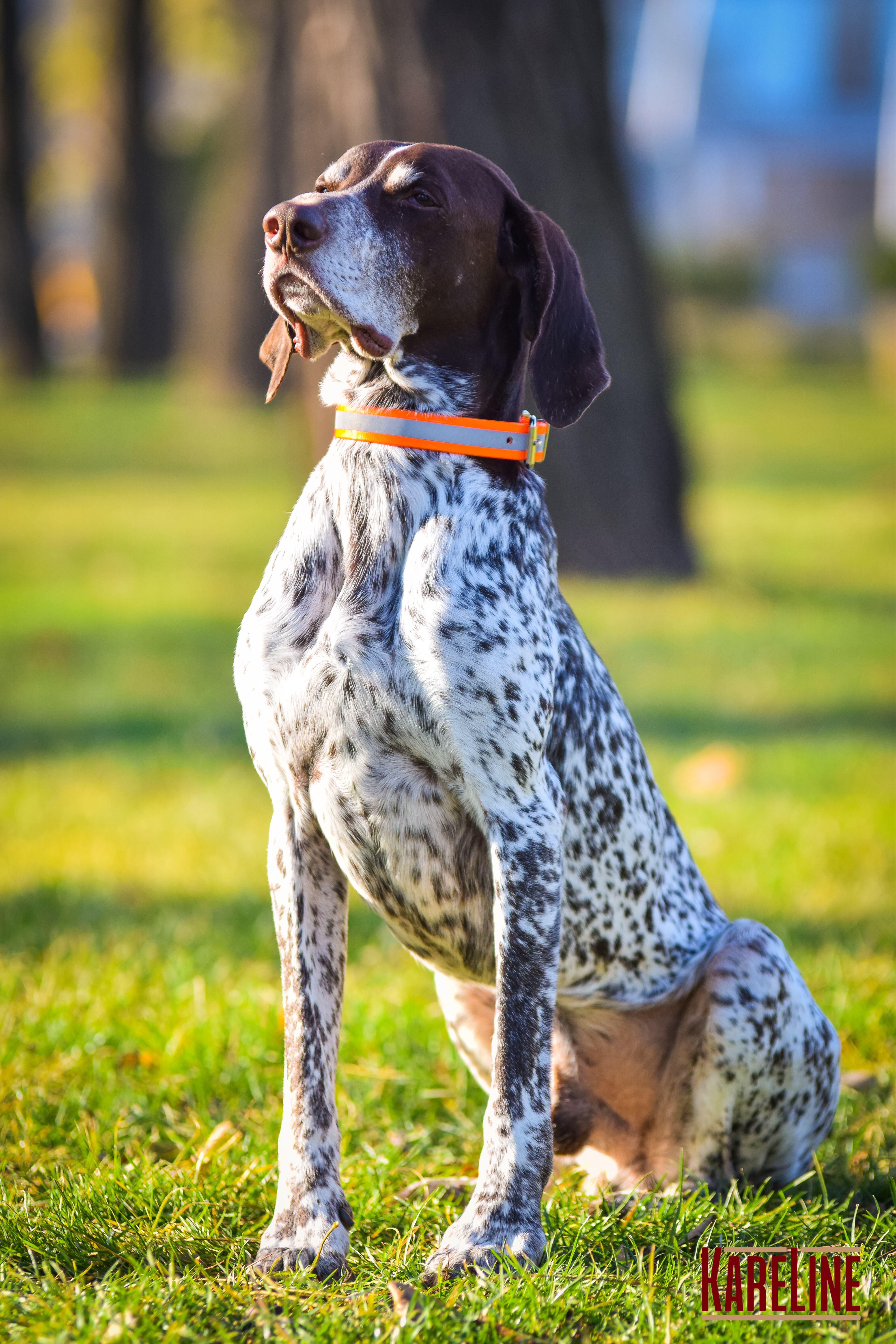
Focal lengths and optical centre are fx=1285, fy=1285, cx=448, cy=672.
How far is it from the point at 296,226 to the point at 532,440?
0.63 meters

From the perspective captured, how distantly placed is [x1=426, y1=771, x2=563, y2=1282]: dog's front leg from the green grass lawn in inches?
3.8

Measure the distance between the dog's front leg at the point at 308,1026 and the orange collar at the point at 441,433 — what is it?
74cm

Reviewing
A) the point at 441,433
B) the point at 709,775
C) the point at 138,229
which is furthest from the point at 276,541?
the point at 138,229

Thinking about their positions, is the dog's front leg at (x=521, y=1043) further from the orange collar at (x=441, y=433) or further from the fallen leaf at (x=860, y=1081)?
the fallen leaf at (x=860, y=1081)

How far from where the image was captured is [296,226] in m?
2.27

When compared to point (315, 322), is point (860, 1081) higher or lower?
lower

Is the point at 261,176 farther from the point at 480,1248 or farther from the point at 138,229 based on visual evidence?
the point at 480,1248

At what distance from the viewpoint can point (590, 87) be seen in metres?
7.61

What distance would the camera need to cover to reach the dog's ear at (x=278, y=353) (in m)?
2.75

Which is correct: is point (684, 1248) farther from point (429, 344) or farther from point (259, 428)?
point (259, 428)

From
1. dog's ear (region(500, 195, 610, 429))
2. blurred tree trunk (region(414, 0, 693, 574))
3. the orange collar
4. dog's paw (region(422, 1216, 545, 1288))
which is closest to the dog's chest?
the orange collar

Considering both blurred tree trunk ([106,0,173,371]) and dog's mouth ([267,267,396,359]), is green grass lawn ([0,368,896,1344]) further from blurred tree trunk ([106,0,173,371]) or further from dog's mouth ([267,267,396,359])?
blurred tree trunk ([106,0,173,371])

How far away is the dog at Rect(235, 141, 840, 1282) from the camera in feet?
7.80

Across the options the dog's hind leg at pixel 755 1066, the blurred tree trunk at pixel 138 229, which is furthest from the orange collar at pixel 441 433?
the blurred tree trunk at pixel 138 229
